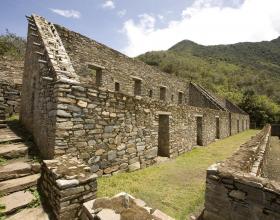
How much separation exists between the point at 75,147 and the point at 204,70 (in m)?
55.4

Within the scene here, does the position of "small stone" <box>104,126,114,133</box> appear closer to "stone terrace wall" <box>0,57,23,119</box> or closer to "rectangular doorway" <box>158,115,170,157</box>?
"rectangular doorway" <box>158,115,170,157</box>

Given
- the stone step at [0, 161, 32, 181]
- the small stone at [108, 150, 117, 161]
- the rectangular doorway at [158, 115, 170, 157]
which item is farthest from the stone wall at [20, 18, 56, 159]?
the rectangular doorway at [158, 115, 170, 157]

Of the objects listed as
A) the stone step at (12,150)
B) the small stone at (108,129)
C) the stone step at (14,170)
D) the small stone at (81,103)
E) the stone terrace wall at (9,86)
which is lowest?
the stone step at (14,170)

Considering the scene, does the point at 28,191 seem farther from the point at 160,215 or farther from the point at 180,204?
the point at 180,204

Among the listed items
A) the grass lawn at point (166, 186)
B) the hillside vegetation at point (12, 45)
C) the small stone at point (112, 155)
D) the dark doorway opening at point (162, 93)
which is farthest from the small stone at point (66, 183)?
the hillside vegetation at point (12, 45)

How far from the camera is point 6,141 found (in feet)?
18.9

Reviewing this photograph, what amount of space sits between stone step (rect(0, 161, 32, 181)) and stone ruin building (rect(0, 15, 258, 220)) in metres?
0.02

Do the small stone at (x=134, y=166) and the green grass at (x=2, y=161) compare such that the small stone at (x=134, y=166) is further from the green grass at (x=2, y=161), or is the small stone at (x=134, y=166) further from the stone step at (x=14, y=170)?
the green grass at (x=2, y=161)

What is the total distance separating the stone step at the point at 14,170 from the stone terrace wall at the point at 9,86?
139 inches

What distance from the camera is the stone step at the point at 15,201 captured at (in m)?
3.65

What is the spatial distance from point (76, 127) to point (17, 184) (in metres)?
1.76

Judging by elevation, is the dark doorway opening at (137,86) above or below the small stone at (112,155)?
above

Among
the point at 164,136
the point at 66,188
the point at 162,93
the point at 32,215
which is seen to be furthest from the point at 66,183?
the point at 162,93

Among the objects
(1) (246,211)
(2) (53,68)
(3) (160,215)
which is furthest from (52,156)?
(1) (246,211)
